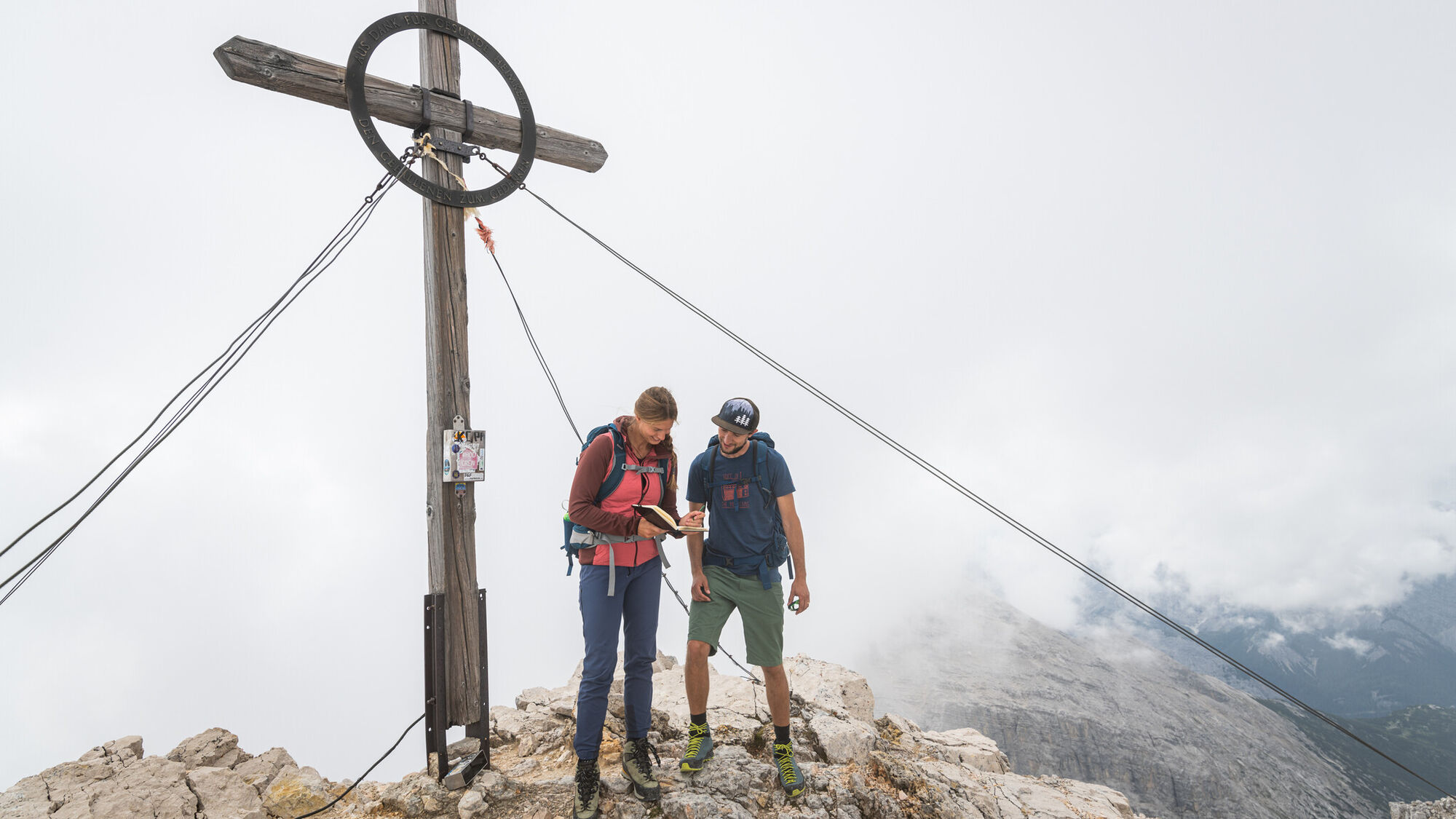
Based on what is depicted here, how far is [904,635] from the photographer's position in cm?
7394

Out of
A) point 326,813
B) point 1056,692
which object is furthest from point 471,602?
point 1056,692

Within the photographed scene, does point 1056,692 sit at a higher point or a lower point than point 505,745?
lower

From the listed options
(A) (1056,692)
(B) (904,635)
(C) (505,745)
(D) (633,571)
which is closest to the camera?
(D) (633,571)

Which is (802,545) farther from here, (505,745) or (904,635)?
(904,635)

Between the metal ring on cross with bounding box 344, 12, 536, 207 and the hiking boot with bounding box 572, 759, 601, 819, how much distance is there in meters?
4.18

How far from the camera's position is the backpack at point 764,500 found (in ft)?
13.2

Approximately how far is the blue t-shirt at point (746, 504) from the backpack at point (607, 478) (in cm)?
54

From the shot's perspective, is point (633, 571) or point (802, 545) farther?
point (802, 545)

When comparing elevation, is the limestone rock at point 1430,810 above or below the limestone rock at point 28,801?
above

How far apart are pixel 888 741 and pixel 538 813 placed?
12.0 feet

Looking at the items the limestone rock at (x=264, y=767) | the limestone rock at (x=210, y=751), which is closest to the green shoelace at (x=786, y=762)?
the limestone rock at (x=264, y=767)

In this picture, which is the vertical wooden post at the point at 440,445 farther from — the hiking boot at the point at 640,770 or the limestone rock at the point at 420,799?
the hiking boot at the point at 640,770

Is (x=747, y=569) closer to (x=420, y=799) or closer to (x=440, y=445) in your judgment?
(x=440, y=445)

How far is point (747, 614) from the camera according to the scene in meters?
4.05
